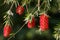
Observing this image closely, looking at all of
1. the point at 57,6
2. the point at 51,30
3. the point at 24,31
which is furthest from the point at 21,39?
the point at 57,6

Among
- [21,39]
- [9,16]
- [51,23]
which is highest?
[9,16]

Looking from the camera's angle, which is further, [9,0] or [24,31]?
[24,31]

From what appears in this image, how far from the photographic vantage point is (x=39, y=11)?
194 centimetres

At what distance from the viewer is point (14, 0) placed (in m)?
1.97

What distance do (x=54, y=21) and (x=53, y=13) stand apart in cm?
9

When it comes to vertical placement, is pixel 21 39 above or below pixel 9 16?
below

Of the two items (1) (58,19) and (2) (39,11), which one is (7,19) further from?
(1) (58,19)

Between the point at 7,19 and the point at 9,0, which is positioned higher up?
the point at 9,0

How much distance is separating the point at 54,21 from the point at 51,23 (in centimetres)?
3

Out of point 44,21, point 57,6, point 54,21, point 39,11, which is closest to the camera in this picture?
point 44,21

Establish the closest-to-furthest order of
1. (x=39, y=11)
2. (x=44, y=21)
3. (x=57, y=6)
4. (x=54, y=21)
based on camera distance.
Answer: (x=44, y=21), (x=39, y=11), (x=57, y=6), (x=54, y=21)

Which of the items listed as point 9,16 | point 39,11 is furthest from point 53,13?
point 9,16

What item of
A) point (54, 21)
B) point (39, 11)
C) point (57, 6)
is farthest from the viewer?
point (54, 21)

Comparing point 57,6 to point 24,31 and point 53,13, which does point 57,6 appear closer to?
point 53,13
